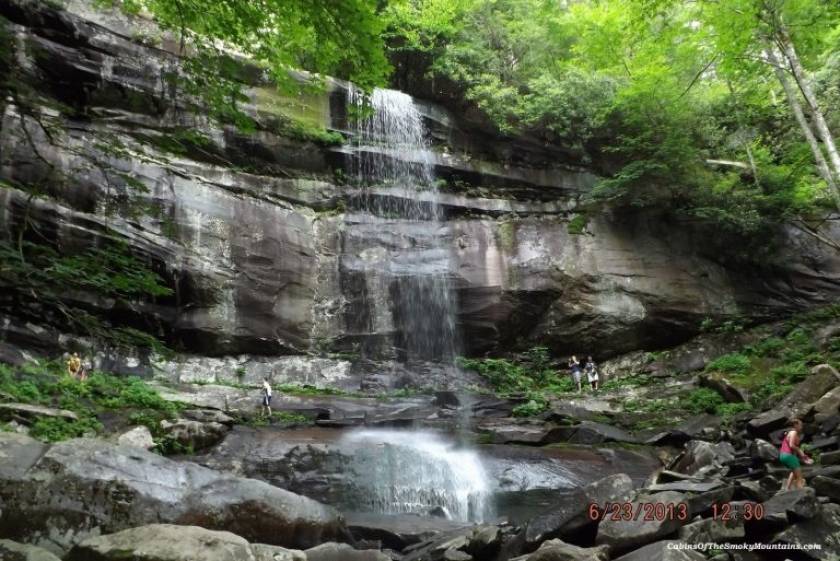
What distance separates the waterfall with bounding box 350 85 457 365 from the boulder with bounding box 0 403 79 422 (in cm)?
924

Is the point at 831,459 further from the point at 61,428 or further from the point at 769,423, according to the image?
the point at 61,428

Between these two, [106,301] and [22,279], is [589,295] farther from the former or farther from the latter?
[22,279]

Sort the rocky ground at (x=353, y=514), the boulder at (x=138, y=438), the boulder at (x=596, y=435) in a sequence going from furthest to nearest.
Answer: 1. the boulder at (x=596, y=435)
2. the boulder at (x=138, y=438)
3. the rocky ground at (x=353, y=514)

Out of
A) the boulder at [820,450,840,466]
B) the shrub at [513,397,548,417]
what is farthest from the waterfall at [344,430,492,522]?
the boulder at [820,450,840,466]

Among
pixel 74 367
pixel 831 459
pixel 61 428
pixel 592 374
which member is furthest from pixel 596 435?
pixel 74 367

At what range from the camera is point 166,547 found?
4.12m

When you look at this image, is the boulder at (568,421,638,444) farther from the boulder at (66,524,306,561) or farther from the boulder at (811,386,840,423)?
the boulder at (66,524,306,561)

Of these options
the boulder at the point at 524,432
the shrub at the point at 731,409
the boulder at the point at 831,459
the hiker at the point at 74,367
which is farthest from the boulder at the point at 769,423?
the hiker at the point at 74,367

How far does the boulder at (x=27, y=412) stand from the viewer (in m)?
8.86

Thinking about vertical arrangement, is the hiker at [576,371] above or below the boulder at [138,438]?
above

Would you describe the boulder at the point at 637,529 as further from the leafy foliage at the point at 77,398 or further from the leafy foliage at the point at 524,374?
the leafy foliage at the point at 524,374

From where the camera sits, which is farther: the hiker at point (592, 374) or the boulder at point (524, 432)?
the hiker at point (592, 374)
